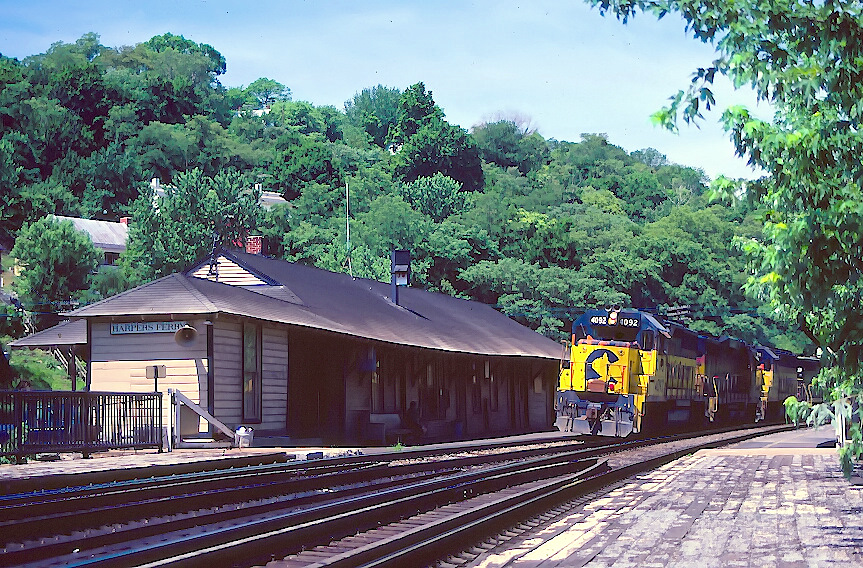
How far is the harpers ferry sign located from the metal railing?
2193 millimetres

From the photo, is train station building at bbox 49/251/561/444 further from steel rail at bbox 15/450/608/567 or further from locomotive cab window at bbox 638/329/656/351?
steel rail at bbox 15/450/608/567

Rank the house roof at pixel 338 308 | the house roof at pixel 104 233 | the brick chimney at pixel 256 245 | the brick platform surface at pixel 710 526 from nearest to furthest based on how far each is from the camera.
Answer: the brick platform surface at pixel 710 526 → the house roof at pixel 338 308 → the brick chimney at pixel 256 245 → the house roof at pixel 104 233

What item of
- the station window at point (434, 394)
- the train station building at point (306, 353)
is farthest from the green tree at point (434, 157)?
the station window at point (434, 394)

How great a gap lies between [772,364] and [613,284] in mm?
25833

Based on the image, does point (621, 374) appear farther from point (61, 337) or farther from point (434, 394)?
point (61, 337)

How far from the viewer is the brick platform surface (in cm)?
1002

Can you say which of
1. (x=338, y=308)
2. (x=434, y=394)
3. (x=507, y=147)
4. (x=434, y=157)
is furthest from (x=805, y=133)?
(x=507, y=147)

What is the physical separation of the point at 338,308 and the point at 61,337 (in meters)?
7.80

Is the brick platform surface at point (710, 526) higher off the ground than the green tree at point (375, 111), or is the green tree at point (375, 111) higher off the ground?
the green tree at point (375, 111)

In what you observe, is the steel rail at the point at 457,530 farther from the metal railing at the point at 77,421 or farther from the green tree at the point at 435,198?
the green tree at the point at 435,198

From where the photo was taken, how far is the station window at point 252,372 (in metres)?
27.1

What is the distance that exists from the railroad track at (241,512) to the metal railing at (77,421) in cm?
494

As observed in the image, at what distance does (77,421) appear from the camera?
70.0 feet

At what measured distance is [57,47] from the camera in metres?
120
